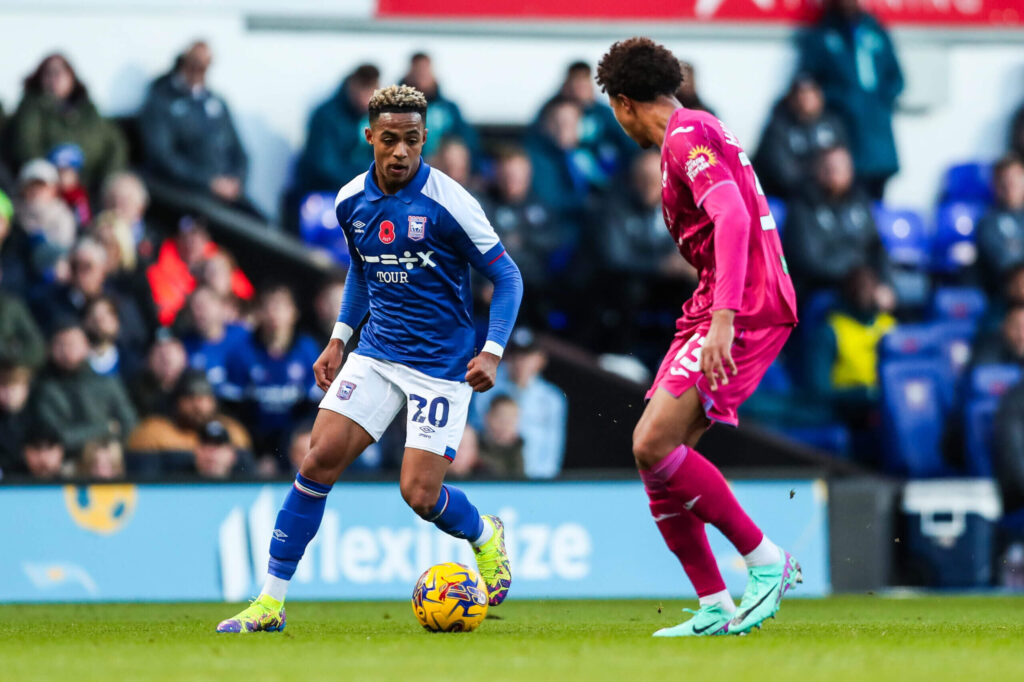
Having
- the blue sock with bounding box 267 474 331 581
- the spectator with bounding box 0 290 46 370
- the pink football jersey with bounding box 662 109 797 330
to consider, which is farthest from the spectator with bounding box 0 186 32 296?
the pink football jersey with bounding box 662 109 797 330

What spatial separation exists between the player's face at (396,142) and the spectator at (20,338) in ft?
15.6

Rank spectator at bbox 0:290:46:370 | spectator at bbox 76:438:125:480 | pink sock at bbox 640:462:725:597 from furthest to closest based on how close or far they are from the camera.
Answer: spectator at bbox 0:290:46:370 → spectator at bbox 76:438:125:480 → pink sock at bbox 640:462:725:597

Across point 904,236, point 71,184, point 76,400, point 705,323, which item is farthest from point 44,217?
point 904,236

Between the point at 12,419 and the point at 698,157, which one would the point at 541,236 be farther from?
the point at 698,157

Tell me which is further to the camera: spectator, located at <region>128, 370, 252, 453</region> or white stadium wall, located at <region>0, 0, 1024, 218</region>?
white stadium wall, located at <region>0, 0, 1024, 218</region>

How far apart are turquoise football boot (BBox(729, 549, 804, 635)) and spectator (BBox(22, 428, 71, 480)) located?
5.56m

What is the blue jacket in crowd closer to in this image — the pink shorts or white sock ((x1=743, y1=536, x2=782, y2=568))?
the pink shorts

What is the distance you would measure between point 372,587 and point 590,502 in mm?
1460

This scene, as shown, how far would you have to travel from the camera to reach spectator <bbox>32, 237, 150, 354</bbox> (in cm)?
1105

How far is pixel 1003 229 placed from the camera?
1374 cm

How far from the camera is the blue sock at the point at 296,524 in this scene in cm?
677

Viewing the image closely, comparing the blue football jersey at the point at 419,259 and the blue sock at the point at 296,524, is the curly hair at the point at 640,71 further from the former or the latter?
the blue sock at the point at 296,524

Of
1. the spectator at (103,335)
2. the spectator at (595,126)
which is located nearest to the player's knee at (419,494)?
the spectator at (103,335)

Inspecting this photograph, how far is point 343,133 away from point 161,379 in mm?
2741
